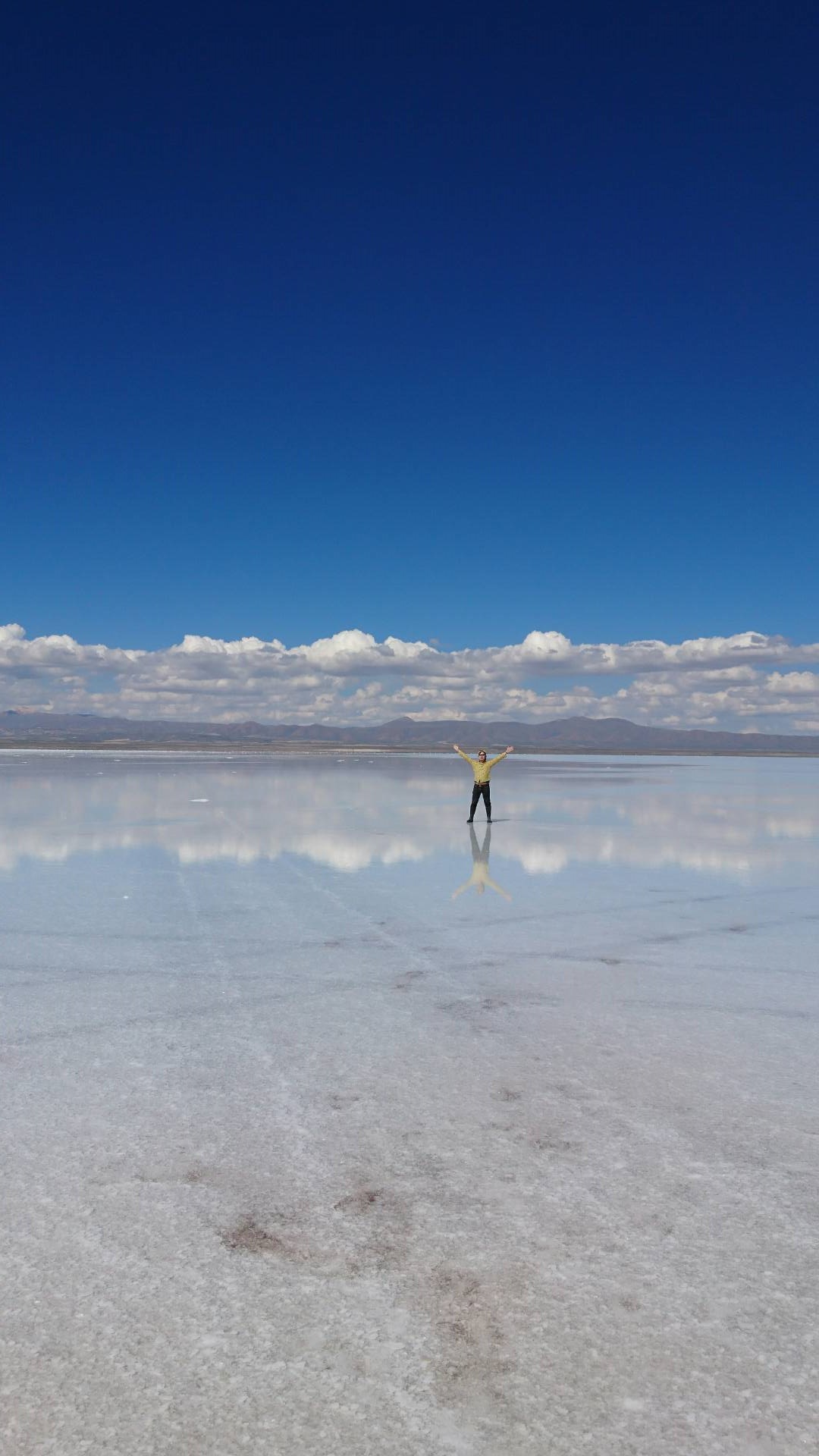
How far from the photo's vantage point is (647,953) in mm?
8742

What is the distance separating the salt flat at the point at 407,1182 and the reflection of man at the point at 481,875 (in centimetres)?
163

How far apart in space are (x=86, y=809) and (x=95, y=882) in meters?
12.3

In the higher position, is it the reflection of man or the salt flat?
the salt flat

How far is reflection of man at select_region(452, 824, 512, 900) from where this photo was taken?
1209 centimetres

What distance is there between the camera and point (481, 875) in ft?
44.3

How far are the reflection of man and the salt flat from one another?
1631 mm

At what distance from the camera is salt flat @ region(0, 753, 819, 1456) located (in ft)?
9.14

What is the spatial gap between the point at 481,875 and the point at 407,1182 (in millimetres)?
9422

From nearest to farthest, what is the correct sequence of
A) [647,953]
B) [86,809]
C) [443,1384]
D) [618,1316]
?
[443,1384]
[618,1316]
[647,953]
[86,809]

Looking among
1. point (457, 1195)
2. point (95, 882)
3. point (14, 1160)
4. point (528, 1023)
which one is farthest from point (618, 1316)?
point (95, 882)

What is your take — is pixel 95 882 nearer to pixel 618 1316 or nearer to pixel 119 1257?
pixel 119 1257

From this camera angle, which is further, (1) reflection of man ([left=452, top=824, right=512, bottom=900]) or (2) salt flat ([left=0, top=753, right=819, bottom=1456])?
(1) reflection of man ([left=452, top=824, right=512, bottom=900])

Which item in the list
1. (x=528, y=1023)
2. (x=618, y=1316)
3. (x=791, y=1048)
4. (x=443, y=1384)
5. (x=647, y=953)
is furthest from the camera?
(x=647, y=953)

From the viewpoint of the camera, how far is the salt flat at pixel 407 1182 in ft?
9.14
